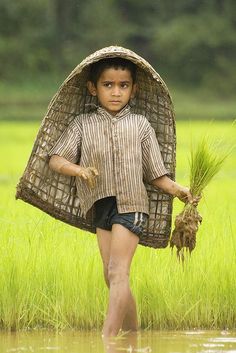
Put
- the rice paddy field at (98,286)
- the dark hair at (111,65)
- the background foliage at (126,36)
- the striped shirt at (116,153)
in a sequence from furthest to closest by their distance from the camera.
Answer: the background foliage at (126,36) → the rice paddy field at (98,286) → the dark hair at (111,65) → the striped shirt at (116,153)

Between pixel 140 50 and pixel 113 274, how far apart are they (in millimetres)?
43106

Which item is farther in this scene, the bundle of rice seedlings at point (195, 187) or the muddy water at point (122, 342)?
the bundle of rice seedlings at point (195, 187)

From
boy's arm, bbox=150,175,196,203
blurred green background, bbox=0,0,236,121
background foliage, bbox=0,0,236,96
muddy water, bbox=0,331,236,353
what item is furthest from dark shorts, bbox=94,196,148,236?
background foliage, bbox=0,0,236,96

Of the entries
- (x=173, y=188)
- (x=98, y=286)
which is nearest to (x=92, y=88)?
(x=173, y=188)

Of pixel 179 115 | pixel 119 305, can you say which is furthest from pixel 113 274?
pixel 179 115

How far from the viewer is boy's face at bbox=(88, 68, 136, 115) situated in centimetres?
543

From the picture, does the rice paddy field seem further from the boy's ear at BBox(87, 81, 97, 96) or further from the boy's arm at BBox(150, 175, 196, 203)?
the boy's ear at BBox(87, 81, 97, 96)

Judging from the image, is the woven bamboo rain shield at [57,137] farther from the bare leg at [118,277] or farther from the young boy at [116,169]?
the bare leg at [118,277]

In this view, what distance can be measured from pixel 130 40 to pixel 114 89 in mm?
42746

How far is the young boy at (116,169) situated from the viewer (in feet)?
17.4

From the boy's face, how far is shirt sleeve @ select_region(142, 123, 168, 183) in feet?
0.52

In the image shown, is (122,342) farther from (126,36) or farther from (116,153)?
(126,36)

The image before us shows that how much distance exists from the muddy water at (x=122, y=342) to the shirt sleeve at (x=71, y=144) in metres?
0.74

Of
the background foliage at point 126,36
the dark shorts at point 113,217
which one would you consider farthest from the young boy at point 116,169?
the background foliage at point 126,36
